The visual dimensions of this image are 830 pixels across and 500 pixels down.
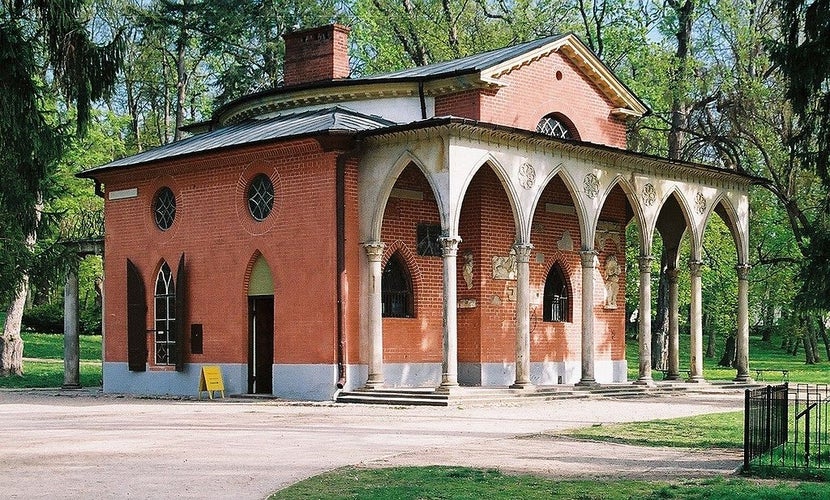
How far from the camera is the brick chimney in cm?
3034

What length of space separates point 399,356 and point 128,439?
10159 mm

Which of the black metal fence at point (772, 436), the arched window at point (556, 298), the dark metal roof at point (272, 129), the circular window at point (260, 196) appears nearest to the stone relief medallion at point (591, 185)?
the arched window at point (556, 298)

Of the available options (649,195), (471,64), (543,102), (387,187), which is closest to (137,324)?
(387,187)

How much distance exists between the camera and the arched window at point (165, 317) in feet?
89.1

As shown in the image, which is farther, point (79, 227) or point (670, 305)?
point (79, 227)

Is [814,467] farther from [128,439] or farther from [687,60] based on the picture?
[687,60]

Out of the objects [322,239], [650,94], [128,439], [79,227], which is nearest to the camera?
[128,439]

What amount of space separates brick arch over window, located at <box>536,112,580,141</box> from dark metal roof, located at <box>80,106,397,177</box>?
4347 mm

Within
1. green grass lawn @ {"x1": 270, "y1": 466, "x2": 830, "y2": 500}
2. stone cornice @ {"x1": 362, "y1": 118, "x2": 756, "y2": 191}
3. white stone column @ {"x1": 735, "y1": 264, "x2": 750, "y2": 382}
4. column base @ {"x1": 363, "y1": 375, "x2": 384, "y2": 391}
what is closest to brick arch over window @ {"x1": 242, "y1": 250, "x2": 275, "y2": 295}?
column base @ {"x1": 363, "y1": 375, "x2": 384, "y2": 391}

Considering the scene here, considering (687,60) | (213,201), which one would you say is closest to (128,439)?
(213,201)

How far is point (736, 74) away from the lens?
39656 millimetres

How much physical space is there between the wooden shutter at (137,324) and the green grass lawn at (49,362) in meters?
3.53

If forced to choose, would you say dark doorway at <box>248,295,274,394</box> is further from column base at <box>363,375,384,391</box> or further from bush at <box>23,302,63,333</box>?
bush at <box>23,302,63,333</box>

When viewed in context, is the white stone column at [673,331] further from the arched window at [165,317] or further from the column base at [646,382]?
the arched window at [165,317]
